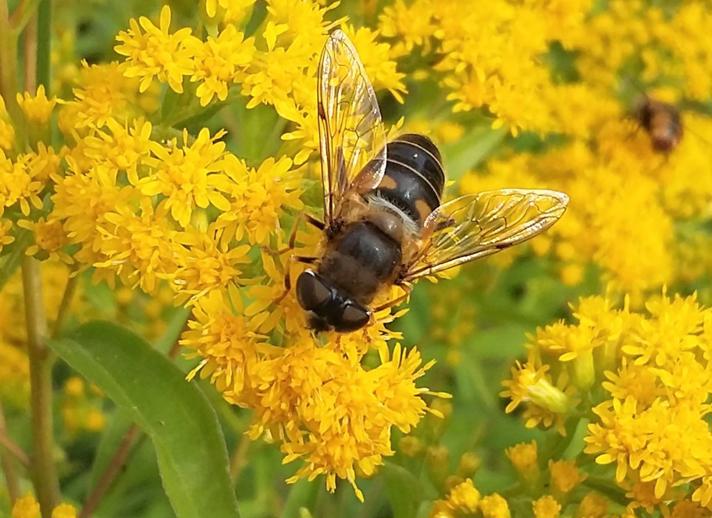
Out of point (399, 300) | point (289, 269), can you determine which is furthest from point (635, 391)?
point (289, 269)

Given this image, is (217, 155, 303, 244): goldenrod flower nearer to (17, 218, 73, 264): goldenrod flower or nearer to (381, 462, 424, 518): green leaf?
(17, 218, 73, 264): goldenrod flower

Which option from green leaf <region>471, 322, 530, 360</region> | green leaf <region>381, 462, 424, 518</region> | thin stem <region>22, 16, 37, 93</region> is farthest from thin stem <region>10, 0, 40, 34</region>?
green leaf <region>471, 322, 530, 360</region>

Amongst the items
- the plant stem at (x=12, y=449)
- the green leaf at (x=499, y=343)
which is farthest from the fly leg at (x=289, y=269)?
the green leaf at (x=499, y=343)

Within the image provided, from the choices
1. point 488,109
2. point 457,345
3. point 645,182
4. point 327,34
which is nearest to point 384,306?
point 327,34

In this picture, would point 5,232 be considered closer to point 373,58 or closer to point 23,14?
point 23,14

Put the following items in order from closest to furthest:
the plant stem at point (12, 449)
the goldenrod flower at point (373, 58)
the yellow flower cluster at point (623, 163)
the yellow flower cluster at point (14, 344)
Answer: the plant stem at point (12, 449), the goldenrod flower at point (373, 58), the yellow flower cluster at point (14, 344), the yellow flower cluster at point (623, 163)

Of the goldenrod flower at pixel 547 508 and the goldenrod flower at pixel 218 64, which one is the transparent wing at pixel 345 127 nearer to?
the goldenrod flower at pixel 218 64
